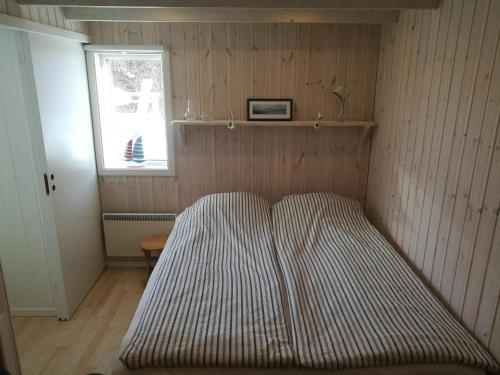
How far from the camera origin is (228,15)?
2.45 meters

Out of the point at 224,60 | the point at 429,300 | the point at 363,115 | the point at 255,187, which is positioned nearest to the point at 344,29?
the point at 363,115

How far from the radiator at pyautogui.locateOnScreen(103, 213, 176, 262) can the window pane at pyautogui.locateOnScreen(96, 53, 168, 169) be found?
44cm

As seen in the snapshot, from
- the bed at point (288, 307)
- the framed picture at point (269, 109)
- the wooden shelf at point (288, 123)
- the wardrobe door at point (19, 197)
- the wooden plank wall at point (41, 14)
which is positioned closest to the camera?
the bed at point (288, 307)

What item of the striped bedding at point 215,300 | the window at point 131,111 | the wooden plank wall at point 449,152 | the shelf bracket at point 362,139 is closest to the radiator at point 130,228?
the window at point 131,111

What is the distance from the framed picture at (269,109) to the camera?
2861 millimetres

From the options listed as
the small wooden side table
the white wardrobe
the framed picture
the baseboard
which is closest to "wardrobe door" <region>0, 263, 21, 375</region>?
the white wardrobe

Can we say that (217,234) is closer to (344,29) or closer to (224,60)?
(224,60)

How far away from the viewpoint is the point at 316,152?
301 centimetres

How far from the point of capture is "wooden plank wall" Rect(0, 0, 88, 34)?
193 cm

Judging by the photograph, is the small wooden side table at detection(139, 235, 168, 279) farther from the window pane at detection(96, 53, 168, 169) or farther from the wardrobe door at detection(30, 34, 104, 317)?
the window pane at detection(96, 53, 168, 169)

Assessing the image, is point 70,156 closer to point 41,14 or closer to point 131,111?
point 131,111

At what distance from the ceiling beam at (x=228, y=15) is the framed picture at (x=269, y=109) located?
0.61m

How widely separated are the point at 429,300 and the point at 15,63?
2647 millimetres

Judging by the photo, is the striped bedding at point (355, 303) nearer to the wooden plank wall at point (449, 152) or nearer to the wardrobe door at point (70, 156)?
the wooden plank wall at point (449, 152)
